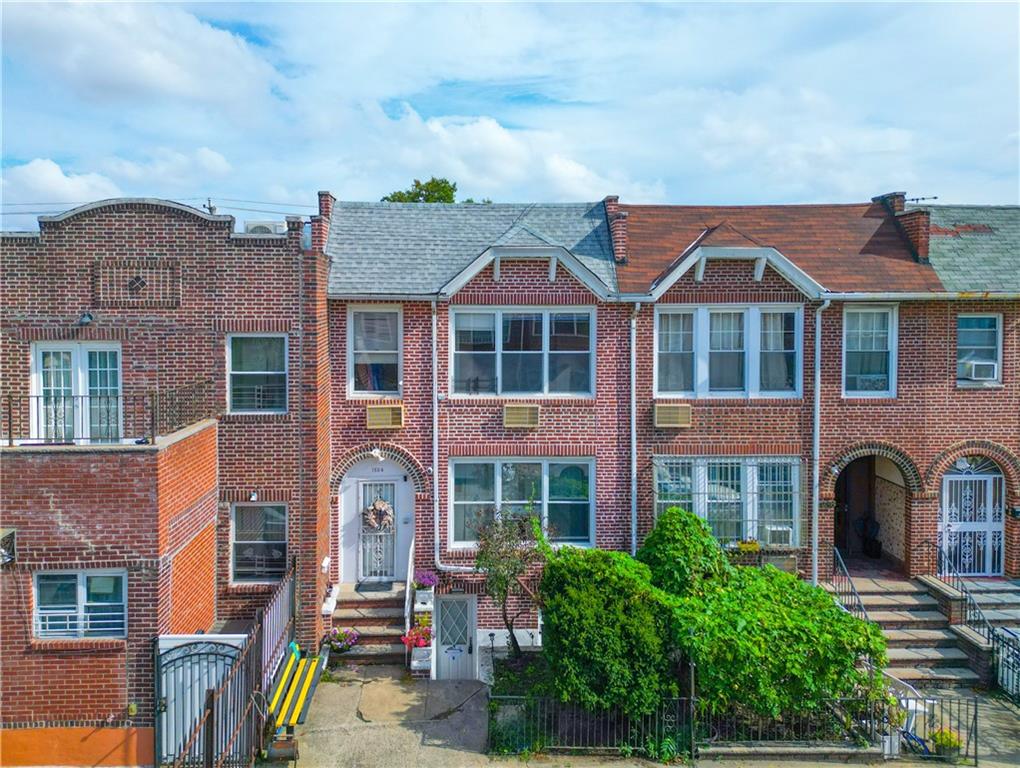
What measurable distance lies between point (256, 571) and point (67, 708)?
3855 mm

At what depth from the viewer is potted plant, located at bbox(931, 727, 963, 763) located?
11141 millimetres

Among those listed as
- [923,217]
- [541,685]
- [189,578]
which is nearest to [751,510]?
[541,685]

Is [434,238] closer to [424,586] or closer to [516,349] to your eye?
[516,349]

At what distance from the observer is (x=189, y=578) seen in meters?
12.2

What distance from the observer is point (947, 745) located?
11.2 metres

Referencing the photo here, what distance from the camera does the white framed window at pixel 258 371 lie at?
45.5 feet

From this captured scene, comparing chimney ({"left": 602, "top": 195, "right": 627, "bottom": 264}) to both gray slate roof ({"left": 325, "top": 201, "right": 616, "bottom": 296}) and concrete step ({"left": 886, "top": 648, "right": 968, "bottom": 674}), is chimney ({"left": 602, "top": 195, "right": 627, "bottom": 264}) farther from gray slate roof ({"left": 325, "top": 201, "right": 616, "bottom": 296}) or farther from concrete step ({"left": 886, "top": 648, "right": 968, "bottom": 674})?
concrete step ({"left": 886, "top": 648, "right": 968, "bottom": 674})

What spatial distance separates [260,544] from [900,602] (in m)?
12.3

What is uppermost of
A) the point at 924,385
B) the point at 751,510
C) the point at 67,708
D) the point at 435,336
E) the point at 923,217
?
the point at 923,217

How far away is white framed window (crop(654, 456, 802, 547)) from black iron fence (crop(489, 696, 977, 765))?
4.11m

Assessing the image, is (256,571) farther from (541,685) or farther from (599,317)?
(599,317)

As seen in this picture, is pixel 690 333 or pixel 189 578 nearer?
pixel 189 578

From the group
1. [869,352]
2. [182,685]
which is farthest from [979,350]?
[182,685]

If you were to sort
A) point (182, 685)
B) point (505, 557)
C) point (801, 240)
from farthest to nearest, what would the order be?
point (801, 240) < point (505, 557) < point (182, 685)
